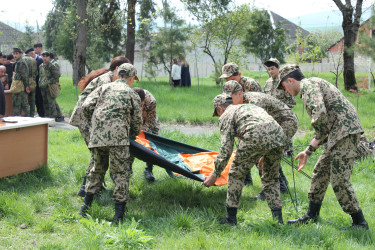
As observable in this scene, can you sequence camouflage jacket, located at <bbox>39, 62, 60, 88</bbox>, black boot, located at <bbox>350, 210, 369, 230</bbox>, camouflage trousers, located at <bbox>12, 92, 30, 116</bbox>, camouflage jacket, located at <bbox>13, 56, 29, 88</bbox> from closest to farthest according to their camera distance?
1. black boot, located at <bbox>350, 210, 369, 230</bbox>
2. camouflage jacket, located at <bbox>13, 56, 29, 88</bbox>
3. camouflage trousers, located at <bbox>12, 92, 30, 116</bbox>
4. camouflage jacket, located at <bbox>39, 62, 60, 88</bbox>

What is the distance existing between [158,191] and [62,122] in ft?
22.2

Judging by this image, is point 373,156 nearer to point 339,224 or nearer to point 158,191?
point 339,224

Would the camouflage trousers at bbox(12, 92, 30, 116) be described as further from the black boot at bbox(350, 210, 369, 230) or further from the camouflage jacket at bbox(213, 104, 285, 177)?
the black boot at bbox(350, 210, 369, 230)

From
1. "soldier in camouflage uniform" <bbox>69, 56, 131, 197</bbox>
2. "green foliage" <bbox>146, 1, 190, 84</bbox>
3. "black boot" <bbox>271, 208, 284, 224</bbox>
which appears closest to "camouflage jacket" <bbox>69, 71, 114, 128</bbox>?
"soldier in camouflage uniform" <bbox>69, 56, 131, 197</bbox>

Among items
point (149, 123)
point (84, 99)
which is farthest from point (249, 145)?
point (149, 123)

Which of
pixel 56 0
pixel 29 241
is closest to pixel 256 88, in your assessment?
pixel 29 241

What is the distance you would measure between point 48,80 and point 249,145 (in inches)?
327

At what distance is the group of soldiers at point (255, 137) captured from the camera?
13.6 ft

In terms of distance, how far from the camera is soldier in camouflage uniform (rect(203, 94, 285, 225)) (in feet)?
13.6

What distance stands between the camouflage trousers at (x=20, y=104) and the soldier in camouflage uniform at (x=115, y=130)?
21.5 feet

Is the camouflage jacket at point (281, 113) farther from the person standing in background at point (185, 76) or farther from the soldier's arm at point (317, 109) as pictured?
the person standing in background at point (185, 76)

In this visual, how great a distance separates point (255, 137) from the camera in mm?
4113

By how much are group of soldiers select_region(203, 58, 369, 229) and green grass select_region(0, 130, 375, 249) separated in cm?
30

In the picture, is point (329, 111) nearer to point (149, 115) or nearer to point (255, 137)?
point (255, 137)
